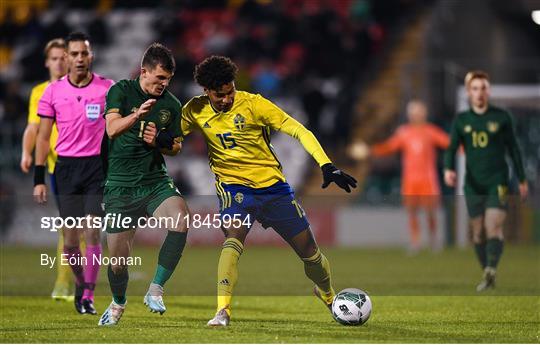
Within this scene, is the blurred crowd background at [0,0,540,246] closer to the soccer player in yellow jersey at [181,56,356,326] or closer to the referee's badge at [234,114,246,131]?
the soccer player in yellow jersey at [181,56,356,326]

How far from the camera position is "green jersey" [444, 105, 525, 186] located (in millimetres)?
11930

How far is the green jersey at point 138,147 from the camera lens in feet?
27.5

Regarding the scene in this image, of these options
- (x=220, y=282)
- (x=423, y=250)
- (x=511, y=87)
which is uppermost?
(x=511, y=87)

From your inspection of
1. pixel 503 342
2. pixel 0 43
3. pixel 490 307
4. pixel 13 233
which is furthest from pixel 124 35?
pixel 503 342

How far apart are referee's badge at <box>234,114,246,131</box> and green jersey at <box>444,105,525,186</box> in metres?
4.18

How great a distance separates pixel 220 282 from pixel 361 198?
37.3 feet

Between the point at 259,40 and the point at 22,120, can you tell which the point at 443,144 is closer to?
the point at 259,40

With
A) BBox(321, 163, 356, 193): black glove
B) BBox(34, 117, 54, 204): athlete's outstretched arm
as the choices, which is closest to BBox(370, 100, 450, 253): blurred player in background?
BBox(34, 117, 54, 204): athlete's outstretched arm

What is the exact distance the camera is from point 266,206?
27.9ft

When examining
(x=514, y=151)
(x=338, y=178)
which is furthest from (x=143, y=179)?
(x=514, y=151)

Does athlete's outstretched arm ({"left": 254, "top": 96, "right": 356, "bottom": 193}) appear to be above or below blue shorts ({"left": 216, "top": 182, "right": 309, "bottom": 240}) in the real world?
above

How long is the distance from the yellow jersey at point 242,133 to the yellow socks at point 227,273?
19.9 inches

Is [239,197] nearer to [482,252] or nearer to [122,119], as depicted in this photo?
[122,119]

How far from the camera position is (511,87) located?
1923cm
